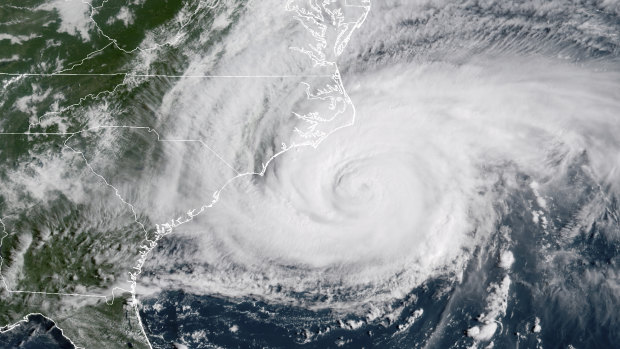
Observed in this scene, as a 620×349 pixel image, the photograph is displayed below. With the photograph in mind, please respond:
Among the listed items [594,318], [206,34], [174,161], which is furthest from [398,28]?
[594,318]

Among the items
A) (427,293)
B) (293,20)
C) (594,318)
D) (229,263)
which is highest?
(293,20)

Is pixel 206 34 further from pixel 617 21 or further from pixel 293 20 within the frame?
pixel 617 21

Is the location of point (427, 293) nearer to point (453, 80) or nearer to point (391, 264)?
point (391, 264)

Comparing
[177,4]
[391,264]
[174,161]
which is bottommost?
[391,264]

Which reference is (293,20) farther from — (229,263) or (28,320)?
(28,320)

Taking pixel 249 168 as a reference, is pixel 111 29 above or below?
above

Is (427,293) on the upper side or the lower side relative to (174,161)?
lower

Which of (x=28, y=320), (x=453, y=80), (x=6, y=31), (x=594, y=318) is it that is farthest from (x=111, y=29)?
(x=594, y=318)
